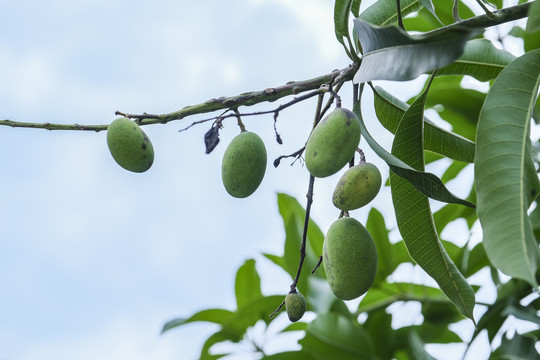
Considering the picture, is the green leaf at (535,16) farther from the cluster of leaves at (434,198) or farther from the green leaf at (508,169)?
the green leaf at (508,169)

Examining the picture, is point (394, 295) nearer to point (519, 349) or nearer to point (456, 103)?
point (519, 349)

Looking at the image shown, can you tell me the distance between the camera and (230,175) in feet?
3.35

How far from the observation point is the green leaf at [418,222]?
Answer: 1.04m

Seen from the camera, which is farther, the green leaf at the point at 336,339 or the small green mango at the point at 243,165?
the green leaf at the point at 336,339

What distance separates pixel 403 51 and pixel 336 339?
1.06 meters

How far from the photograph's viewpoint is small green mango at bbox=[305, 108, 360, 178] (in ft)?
2.78

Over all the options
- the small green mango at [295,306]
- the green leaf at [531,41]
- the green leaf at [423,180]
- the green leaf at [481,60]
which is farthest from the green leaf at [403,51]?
the green leaf at [531,41]

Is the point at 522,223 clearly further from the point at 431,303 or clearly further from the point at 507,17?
the point at 431,303

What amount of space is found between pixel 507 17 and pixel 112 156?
65 centimetres

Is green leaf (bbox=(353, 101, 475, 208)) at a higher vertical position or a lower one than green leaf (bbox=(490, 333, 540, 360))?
higher

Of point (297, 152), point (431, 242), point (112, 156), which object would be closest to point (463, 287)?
point (431, 242)

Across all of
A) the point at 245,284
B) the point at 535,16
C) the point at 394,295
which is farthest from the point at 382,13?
the point at 245,284

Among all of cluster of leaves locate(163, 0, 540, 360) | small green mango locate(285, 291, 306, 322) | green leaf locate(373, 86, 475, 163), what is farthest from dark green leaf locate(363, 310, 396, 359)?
small green mango locate(285, 291, 306, 322)

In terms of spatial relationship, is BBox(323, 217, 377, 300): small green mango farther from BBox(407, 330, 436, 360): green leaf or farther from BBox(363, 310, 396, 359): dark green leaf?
BBox(363, 310, 396, 359): dark green leaf
